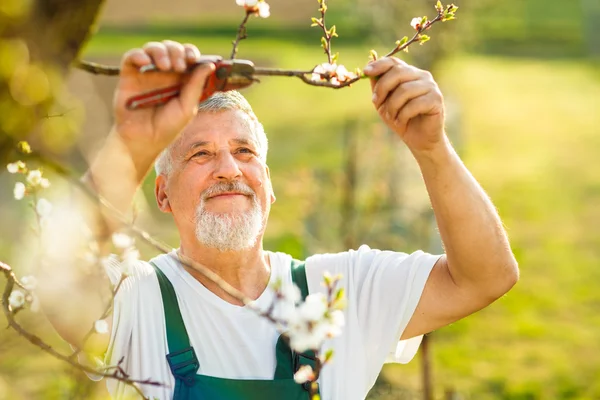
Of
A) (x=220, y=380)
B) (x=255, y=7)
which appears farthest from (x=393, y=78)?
(x=220, y=380)

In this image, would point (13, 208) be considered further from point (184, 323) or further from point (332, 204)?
point (184, 323)

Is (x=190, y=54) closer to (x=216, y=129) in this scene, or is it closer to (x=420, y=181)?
(x=216, y=129)

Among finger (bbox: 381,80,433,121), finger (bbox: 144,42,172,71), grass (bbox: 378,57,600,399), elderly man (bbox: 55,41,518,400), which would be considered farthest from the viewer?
grass (bbox: 378,57,600,399)

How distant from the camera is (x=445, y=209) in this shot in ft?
7.95

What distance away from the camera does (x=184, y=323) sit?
2574 mm

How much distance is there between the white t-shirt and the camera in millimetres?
2480

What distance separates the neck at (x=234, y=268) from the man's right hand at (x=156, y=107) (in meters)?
0.96

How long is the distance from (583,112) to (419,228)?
12.5 m

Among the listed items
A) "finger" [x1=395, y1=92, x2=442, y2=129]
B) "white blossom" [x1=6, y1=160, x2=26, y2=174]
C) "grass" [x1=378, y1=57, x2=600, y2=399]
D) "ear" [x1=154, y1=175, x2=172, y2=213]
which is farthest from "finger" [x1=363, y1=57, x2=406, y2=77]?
"grass" [x1=378, y1=57, x2=600, y2=399]

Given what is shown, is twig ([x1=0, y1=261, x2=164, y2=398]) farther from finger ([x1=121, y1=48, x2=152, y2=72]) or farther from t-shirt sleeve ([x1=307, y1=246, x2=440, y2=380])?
t-shirt sleeve ([x1=307, y1=246, x2=440, y2=380])

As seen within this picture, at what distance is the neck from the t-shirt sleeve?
7.0 inches

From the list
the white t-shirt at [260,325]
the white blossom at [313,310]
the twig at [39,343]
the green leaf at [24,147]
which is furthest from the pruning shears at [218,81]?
the white t-shirt at [260,325]

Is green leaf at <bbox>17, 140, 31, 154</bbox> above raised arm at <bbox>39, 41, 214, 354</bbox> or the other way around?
the other way around

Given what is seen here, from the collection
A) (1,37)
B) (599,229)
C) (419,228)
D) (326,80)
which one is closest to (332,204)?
(419,228)
